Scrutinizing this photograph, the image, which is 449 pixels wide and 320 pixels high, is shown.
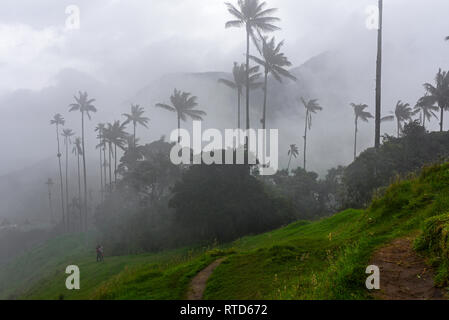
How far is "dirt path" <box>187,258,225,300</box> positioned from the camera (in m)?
7.07

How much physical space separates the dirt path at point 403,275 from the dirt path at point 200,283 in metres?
3.59

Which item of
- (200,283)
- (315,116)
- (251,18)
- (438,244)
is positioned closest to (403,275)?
(438,244)

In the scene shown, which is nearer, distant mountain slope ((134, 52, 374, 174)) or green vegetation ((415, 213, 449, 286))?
green vegetation ((415, 213, 449, 286))

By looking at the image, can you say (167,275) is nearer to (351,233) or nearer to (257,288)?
(257,288)

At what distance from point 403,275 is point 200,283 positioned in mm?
4329

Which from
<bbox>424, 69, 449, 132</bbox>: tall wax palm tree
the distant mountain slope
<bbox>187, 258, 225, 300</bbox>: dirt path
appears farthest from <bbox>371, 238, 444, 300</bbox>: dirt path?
the distant mountain slope

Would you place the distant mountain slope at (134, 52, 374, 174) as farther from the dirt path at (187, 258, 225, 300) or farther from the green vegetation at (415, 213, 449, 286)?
the green vegetation at (415, 213, 449, 286)

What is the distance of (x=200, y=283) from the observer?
775 cm

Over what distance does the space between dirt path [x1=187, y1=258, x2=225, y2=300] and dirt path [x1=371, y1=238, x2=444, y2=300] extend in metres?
3.59

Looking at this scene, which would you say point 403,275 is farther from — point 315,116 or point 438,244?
point 315,116
